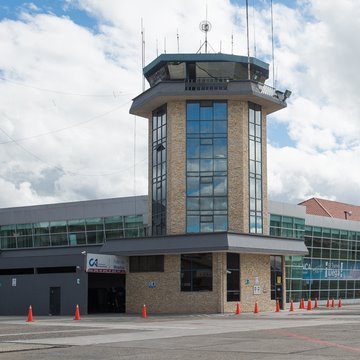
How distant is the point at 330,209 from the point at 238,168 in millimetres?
29588

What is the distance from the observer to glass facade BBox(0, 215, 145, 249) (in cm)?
5734

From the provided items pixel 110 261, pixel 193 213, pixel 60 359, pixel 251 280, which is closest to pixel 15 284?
pixel 110 261

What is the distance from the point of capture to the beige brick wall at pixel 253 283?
4188 cm

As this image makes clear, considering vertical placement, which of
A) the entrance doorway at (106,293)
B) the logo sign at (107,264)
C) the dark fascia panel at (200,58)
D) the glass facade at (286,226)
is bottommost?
the entrance doorway at (106,293)

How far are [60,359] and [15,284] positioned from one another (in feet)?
102

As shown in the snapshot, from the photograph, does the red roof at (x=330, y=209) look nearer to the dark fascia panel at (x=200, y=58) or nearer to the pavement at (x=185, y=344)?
the dark fascia panel at (x=200, y=58)

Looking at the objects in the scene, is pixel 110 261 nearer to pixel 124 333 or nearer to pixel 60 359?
pixel 124 333

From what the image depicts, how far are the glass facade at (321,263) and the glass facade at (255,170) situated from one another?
8.25 metres

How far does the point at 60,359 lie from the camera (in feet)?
48.5

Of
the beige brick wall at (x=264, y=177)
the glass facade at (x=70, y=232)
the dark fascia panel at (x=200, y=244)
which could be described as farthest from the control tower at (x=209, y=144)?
the glass facade at (x=70, y=232)

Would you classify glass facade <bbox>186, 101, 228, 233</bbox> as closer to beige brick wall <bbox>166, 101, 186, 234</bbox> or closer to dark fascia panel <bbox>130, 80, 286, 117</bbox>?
beige brick wall <bbox>166, 101, 186, 234</bbox>

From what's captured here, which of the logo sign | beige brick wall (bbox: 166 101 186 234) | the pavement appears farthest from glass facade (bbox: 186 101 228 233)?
the pavement

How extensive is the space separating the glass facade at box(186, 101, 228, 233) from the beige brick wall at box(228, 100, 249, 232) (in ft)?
1.13

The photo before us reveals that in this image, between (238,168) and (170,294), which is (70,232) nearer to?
(170,294)
